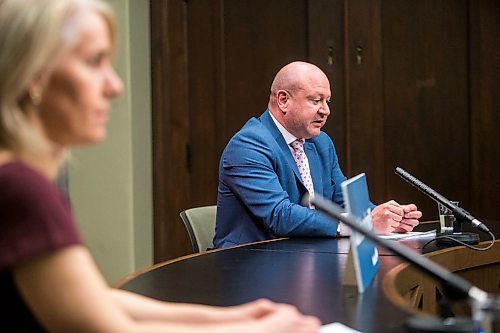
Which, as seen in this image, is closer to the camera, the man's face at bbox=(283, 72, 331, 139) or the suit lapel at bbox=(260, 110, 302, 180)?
the suit lapel at bbox=(260, 110, 302, 180)

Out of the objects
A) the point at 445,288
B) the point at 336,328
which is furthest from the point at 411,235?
the point at 445,288

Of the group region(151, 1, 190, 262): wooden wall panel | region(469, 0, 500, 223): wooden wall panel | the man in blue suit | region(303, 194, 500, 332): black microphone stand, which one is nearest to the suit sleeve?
the man in blue suit

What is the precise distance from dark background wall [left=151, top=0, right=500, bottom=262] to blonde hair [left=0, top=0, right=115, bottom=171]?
10.1 feet

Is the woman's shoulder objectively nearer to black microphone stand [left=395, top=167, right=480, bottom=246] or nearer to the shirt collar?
black microphone stand [left=395, top=167, right=480, bottom=246]

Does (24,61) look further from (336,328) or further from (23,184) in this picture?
(336,328)

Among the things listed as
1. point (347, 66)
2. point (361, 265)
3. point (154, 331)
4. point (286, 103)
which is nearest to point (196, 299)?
point (361, 265)

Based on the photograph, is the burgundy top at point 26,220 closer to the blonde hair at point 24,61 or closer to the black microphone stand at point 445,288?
the blonde hair at point 24,61

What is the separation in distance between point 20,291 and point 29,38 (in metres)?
0.33

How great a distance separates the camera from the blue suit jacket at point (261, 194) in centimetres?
297

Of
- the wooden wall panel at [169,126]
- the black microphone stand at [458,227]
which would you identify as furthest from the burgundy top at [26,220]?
the wooden wall panel at [169,126]

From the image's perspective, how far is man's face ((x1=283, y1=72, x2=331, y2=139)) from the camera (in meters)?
3.40

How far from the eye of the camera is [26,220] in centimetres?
106

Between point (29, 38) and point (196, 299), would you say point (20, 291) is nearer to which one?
point (29, 38)

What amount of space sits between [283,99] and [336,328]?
6.59 feet
